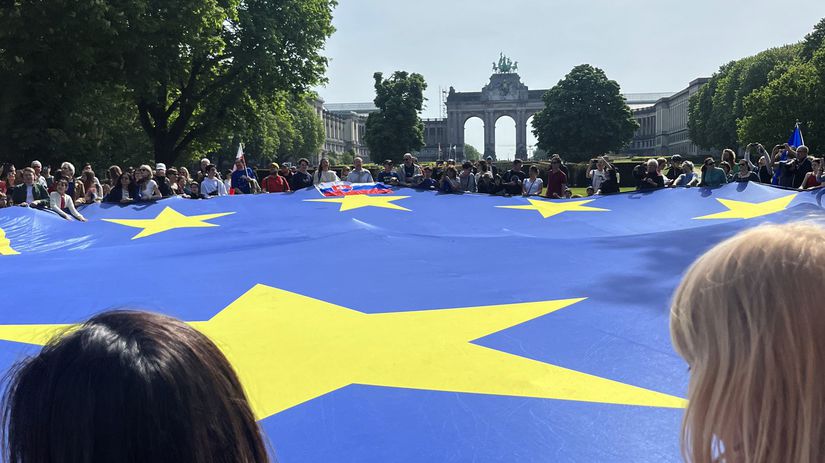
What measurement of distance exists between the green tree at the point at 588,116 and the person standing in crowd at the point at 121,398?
7332cm

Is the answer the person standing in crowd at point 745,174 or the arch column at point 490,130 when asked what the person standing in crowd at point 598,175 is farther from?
the arch column at point 490,130

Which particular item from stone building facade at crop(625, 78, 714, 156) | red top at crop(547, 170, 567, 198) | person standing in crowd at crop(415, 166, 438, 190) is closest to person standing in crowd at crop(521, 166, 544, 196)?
red top at crop(547, 170, 567, 198)

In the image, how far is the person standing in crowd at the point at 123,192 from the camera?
439 inches

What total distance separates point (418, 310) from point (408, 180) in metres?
9.79

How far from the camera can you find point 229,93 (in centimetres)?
2980

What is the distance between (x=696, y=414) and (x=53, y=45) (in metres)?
22.4

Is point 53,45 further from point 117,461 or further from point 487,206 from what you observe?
point 117,461

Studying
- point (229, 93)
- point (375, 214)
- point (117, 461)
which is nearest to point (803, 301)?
point (117, 461)

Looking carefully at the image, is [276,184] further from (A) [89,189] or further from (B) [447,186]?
(B) [447,186]

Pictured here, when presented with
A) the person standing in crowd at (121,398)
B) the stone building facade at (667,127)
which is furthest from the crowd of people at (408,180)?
the stone building facade at (667,127)

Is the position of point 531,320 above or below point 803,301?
below

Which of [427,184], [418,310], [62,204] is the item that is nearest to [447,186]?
[427,184]

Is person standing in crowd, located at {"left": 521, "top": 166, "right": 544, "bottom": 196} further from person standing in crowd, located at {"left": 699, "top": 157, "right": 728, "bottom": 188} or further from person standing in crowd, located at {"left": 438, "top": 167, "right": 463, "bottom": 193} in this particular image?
person standing in crowd, located at {"left": 699, "top": 157, "right": 728, "bottom": 188}

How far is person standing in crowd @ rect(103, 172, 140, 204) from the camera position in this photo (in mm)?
11141
